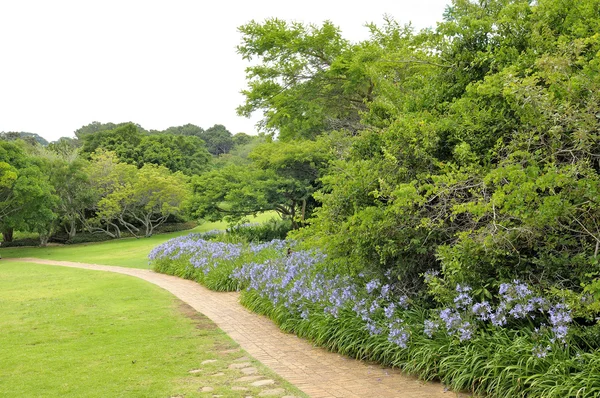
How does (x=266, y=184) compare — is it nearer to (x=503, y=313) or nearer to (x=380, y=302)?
(x=380, y=302)

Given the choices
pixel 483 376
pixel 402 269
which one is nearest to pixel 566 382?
pixel 483 376

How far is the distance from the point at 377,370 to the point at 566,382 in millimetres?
2200

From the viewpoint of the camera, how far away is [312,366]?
5.98 meters

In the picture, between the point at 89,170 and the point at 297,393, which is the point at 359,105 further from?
the point at 89,170

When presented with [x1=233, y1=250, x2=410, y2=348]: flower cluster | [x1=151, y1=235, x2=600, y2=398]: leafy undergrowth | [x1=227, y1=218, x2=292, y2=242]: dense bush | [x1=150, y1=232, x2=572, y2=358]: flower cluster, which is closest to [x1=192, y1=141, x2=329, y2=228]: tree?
[x1=227, y1=218, x2=292, y2=242]: dense bush

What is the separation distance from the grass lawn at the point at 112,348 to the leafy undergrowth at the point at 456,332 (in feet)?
4.16

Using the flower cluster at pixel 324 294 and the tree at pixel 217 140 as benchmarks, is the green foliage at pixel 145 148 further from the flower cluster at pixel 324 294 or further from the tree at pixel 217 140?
the flower cluster at pixel 324 294

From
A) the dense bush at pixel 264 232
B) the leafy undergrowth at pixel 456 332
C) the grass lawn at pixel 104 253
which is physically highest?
the dense bush at pixel 264 232

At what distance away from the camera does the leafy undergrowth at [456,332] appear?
4.29 m

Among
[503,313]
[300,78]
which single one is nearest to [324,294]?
[503,313]

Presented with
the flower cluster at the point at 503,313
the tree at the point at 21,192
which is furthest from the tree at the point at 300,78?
the tree at the point at 21,192

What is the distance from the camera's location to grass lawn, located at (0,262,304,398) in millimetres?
5270

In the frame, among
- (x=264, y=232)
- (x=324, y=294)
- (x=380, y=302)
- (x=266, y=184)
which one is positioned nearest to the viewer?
(x=380, y=302)

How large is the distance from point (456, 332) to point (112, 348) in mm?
4616
